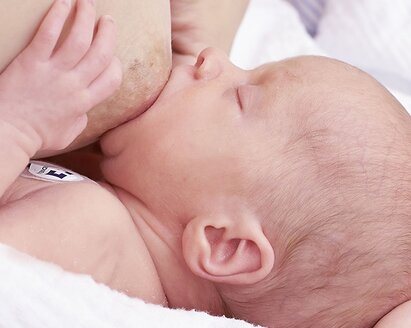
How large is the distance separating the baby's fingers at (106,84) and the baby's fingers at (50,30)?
78 mm

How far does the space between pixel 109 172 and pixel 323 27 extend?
2.70 ft

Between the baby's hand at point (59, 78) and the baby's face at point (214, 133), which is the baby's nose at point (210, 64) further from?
the baby's hand at point (59, 78)

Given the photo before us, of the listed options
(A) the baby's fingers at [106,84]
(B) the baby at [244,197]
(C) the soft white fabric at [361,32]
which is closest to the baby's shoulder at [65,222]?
(B) the baby at [244,197]

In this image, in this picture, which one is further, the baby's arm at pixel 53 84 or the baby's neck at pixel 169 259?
the baby's neck at pixel 169 259

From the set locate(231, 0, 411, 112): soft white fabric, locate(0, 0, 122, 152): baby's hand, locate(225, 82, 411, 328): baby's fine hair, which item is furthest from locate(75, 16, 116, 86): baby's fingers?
locate(231, 0, 411, 112): soft white fabric

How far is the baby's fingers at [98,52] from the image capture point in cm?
92

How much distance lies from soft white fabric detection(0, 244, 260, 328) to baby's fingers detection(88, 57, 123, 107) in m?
0.20

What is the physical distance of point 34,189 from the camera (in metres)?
0.98

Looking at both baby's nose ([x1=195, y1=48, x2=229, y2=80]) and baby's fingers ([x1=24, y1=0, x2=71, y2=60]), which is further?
baby's nose ([x1=195, y1=48, x2=229, y2=80])

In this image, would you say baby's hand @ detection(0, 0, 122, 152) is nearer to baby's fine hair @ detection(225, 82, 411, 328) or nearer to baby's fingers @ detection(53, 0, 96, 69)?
baby's fingers @ detection(53, 0, 96, 69)

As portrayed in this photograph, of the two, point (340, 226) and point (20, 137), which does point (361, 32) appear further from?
point (20, 137)

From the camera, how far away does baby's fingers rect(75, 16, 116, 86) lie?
924mm

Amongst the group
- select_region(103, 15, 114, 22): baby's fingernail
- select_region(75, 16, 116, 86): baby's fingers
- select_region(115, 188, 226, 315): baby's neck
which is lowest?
select_region(115, 188, 226, 315): baby's neck

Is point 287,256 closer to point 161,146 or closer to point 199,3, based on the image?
point 161,146
